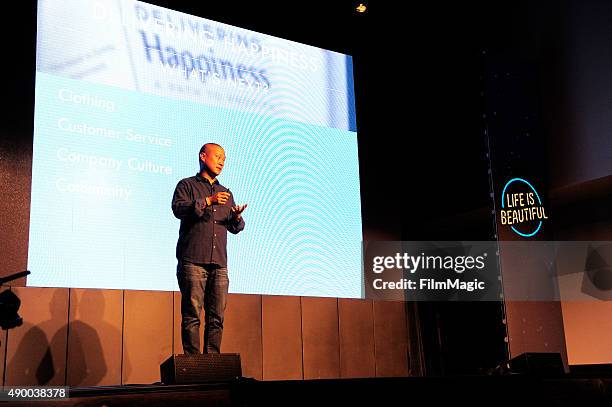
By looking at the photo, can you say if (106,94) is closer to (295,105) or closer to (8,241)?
(8,241)

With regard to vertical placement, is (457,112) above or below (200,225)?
above

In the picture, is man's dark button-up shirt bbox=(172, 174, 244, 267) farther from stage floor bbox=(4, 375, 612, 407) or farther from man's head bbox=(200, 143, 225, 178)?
stage floor bbox=(4, 375, 612, 407)

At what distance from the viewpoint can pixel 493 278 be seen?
6203 mm

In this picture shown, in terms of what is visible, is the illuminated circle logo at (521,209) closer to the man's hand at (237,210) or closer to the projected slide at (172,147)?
the projected slide at (172,147)

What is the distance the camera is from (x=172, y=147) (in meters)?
5.00

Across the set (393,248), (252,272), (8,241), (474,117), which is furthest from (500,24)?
(8,241)

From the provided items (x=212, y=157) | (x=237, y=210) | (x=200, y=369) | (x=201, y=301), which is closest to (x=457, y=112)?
(x=212, y=157)

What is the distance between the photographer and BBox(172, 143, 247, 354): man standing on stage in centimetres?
373

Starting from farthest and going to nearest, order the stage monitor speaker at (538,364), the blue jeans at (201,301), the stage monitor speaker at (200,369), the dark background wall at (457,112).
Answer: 1. the dark background wall at (457,112)
2. the blue jeans at (201,301)
3. the stage monitor speaker at (538,364)
4. the stage monitor speaker at (200,369)

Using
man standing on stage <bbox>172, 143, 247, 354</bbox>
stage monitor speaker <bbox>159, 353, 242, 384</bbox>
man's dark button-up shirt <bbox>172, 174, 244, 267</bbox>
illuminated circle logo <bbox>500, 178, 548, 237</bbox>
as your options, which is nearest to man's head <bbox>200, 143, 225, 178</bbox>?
man standing on stage <bbox>172, 143, 247, 354</bbox>

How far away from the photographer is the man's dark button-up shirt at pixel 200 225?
12.5ft

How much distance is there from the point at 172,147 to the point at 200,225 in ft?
4.31

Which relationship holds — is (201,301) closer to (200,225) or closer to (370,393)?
(200,225)

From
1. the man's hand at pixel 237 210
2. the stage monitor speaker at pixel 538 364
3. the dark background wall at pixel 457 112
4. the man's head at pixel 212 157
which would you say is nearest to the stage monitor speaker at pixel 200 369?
the man's hand at pixel 237 210
